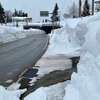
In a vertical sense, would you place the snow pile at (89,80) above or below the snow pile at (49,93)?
above

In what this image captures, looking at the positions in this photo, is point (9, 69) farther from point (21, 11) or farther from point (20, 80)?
point (21, 11)

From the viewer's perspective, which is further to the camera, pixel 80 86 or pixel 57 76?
pixel 57 76

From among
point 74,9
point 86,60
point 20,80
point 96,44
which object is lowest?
point 20,80

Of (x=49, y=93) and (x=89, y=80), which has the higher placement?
(x=89, y=80)

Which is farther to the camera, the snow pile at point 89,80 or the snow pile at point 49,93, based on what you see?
the snow pile at point 49,93

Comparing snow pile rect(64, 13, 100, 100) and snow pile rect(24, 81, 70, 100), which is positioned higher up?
snow pile rect(64, 13, 100, 100)

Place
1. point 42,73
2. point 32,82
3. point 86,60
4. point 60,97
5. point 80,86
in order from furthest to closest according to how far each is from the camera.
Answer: point 42,73 < point 32,82 < point 86,60 < point 60,97 < point 80,86

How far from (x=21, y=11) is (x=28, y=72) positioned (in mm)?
158486

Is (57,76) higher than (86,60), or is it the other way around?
(86,60)

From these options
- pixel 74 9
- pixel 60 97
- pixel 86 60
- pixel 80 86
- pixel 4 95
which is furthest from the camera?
pixel 74 9

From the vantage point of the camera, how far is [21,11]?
536 feet

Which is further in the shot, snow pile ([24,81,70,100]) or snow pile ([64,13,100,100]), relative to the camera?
snow pile ([24,81,70,100])

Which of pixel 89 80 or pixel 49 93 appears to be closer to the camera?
pixel 89 80

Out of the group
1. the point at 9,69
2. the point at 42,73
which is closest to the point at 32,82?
the point at 42,73
